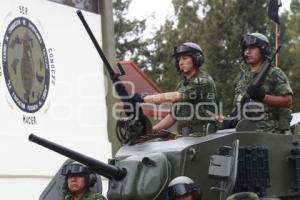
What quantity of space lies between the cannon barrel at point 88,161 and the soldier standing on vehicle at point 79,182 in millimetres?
610

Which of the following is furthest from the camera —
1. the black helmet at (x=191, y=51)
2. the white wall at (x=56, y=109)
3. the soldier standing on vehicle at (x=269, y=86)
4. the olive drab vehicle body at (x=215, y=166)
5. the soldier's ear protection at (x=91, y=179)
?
the white wall at (x=56, y=109)

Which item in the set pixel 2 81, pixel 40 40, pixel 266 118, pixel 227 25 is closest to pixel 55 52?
pixel 40 40

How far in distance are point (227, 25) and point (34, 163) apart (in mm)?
14565

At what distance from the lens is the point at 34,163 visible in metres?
12.1

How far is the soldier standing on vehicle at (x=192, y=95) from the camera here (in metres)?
6.57

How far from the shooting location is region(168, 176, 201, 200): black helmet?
548 cm

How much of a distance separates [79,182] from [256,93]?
183 cm

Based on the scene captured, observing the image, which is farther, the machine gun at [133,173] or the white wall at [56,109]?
the white wall at [56,109]

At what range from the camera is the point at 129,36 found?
33.8 m

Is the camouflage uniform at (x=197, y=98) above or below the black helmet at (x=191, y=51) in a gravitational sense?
below

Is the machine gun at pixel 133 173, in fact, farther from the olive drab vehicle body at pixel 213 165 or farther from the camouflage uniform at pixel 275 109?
the camouflage uniform at pixel 275 109

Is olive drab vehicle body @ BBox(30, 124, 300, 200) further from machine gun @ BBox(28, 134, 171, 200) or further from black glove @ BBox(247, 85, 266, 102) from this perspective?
black glove @ BBox(247, 85, 266, 102)

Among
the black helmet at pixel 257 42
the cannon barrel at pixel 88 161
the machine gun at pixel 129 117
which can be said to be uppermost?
the black helmet at pixel 257 42

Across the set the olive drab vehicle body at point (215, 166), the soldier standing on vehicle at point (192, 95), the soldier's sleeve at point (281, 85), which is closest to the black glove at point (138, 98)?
the soldier standing on vehicle at point (192, 95)
